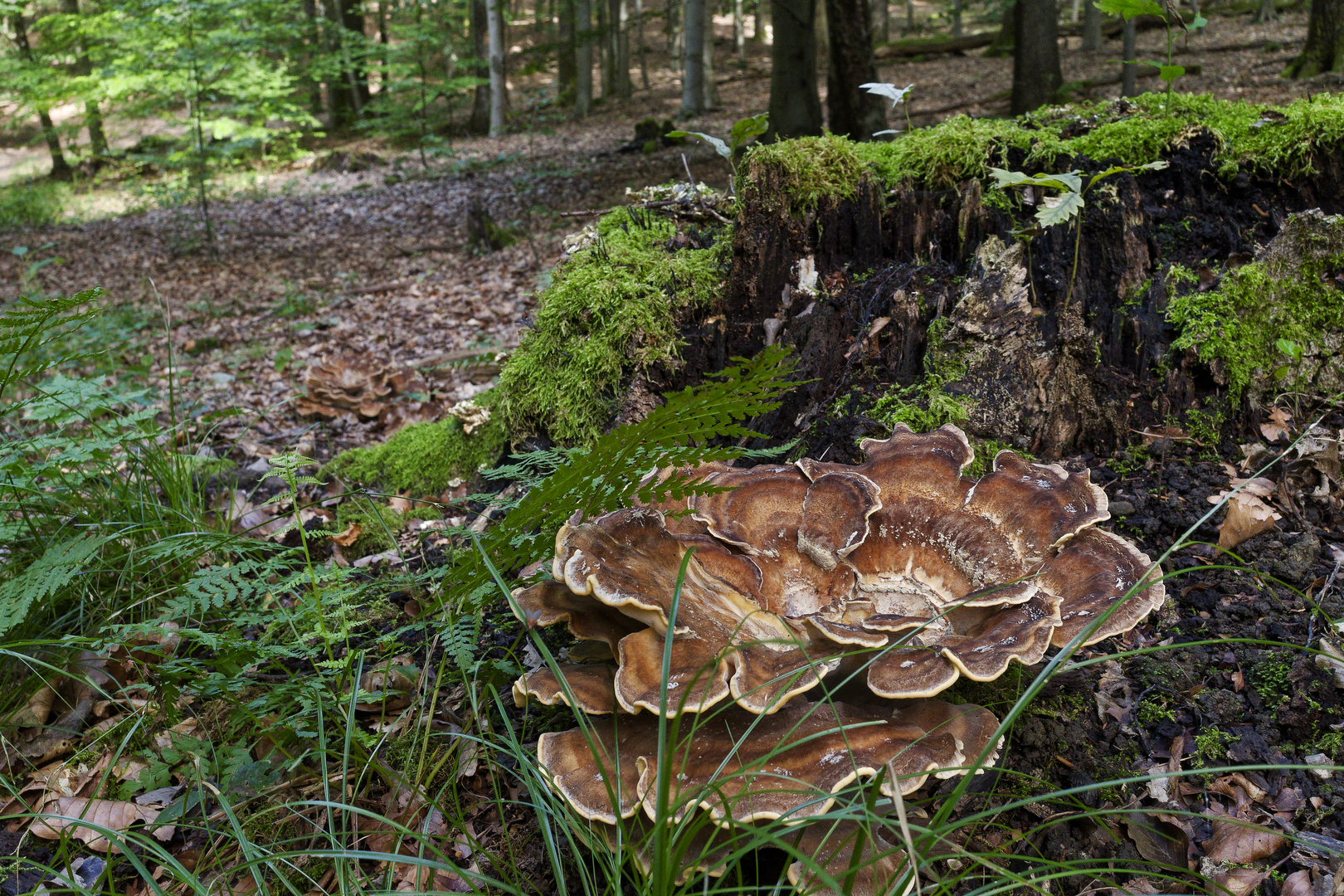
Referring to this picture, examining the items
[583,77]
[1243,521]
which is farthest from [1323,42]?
[583,77]

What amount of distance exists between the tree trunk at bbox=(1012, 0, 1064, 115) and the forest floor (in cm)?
446

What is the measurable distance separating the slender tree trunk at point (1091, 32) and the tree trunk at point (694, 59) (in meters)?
12.5

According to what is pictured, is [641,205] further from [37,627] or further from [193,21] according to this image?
[193,21]

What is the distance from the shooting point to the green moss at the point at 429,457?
4.64 m

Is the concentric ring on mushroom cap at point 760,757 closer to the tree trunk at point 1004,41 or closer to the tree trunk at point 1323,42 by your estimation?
the tree trunk at point 1323,42

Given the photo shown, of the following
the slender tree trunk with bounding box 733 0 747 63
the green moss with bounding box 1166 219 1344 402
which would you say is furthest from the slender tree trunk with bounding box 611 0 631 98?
the green moss with bounding box 1166 219 1344 402

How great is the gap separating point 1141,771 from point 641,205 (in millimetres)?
3818

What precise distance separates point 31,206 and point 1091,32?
30458 millimetres

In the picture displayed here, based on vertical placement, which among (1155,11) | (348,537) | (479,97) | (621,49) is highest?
(621,49)

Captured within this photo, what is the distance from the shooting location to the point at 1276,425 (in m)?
3.53

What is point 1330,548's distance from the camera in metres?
3.01

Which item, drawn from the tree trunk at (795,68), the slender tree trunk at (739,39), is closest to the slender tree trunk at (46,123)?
the tree trunk at (795,68)

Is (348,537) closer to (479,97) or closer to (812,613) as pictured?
(812,613)

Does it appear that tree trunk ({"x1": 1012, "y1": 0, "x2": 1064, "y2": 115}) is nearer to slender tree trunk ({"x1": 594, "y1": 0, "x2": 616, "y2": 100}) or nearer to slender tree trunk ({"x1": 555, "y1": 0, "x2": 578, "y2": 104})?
slender tree trunk ({"x1": 555, "y1": 0, "x2": 578, "y2": 104})
